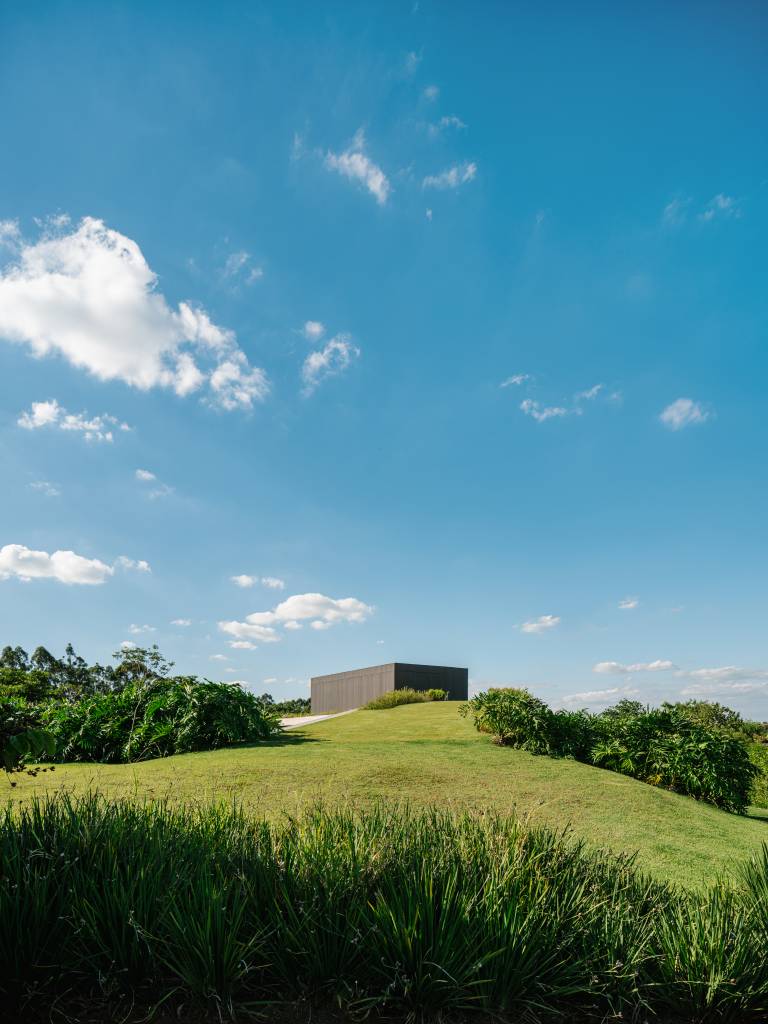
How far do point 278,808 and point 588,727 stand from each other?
23.1ft

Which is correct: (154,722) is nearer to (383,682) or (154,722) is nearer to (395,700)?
(395,700)

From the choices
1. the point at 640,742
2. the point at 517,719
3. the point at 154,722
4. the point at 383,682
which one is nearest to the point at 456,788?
the point at 517,719

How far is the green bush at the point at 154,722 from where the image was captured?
9.48m

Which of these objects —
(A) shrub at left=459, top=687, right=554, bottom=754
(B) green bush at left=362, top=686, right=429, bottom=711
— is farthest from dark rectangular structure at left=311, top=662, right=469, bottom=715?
(A) shrub at left=459, top=687, right=554, bottom=754

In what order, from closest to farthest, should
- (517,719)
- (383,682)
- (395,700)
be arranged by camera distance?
1. (517,719)
2. (395,700)
3. (383,682)

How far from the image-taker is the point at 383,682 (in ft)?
88.0

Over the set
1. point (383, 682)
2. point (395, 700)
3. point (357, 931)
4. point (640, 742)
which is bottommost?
point (357, 931)

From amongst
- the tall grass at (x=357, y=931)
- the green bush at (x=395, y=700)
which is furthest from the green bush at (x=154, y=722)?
the green bush at (x=395, y=700)

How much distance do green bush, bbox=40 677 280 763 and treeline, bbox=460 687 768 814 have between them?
420 cm

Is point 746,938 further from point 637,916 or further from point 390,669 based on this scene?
point 390,669

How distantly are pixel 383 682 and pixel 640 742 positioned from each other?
1725cm

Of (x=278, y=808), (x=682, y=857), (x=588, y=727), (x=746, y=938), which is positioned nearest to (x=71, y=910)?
(x=278, y=808)

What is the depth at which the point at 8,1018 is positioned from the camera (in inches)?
110

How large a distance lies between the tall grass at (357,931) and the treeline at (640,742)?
6.94m
